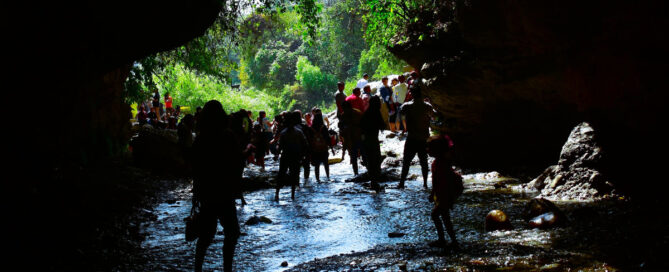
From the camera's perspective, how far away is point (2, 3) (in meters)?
4.82

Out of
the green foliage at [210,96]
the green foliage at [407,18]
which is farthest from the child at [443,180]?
the green foliage at [210,96]

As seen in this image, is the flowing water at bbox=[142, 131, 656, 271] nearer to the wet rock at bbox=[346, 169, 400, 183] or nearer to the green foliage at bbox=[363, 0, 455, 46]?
the wet rock at bbox=[346, 169, 400, 183]

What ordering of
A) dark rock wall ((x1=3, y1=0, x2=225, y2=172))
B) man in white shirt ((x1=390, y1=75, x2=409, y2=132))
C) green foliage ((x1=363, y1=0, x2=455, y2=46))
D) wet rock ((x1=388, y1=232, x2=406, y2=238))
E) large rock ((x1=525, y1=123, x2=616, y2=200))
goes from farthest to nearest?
man in white shirt ((x1=390, y1=75, x2=409, y2=132))
green foliage ((x1=363, y1=0, x2=455, y2=46))
large rock ((x1=525, y1=123, x2=616, y2=200))
wet rock ((x1=388, y1=232, x2=406, y2=238))
dark rock wall ((x1=3, y1=0, x2=225, y2=172))

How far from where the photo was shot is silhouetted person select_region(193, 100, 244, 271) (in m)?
4.32

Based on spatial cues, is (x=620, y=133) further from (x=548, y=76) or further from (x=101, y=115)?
(x=101, y=115)

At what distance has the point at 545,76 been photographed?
938 centimetres

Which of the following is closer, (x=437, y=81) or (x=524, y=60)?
(x=524, y=60)

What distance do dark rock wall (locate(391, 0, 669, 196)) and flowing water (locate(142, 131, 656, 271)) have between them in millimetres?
1608

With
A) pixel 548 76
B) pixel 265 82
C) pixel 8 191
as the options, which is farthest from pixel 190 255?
pixel 265 82

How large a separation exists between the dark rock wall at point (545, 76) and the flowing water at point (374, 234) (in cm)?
161

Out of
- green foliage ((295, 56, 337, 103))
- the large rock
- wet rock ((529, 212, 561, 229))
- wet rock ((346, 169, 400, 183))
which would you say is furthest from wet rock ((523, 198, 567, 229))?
green foliage ((295, 56, 337, 103))

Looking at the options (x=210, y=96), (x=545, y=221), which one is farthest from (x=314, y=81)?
(x=545, y=221)

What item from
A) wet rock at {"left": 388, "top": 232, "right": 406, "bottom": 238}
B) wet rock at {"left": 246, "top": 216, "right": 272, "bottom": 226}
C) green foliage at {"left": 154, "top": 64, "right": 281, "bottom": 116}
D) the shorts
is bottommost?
wet rock at {"left": 388, "top": 232, "right": 406, "bottom": 238}

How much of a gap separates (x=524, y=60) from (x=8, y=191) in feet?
28.5
